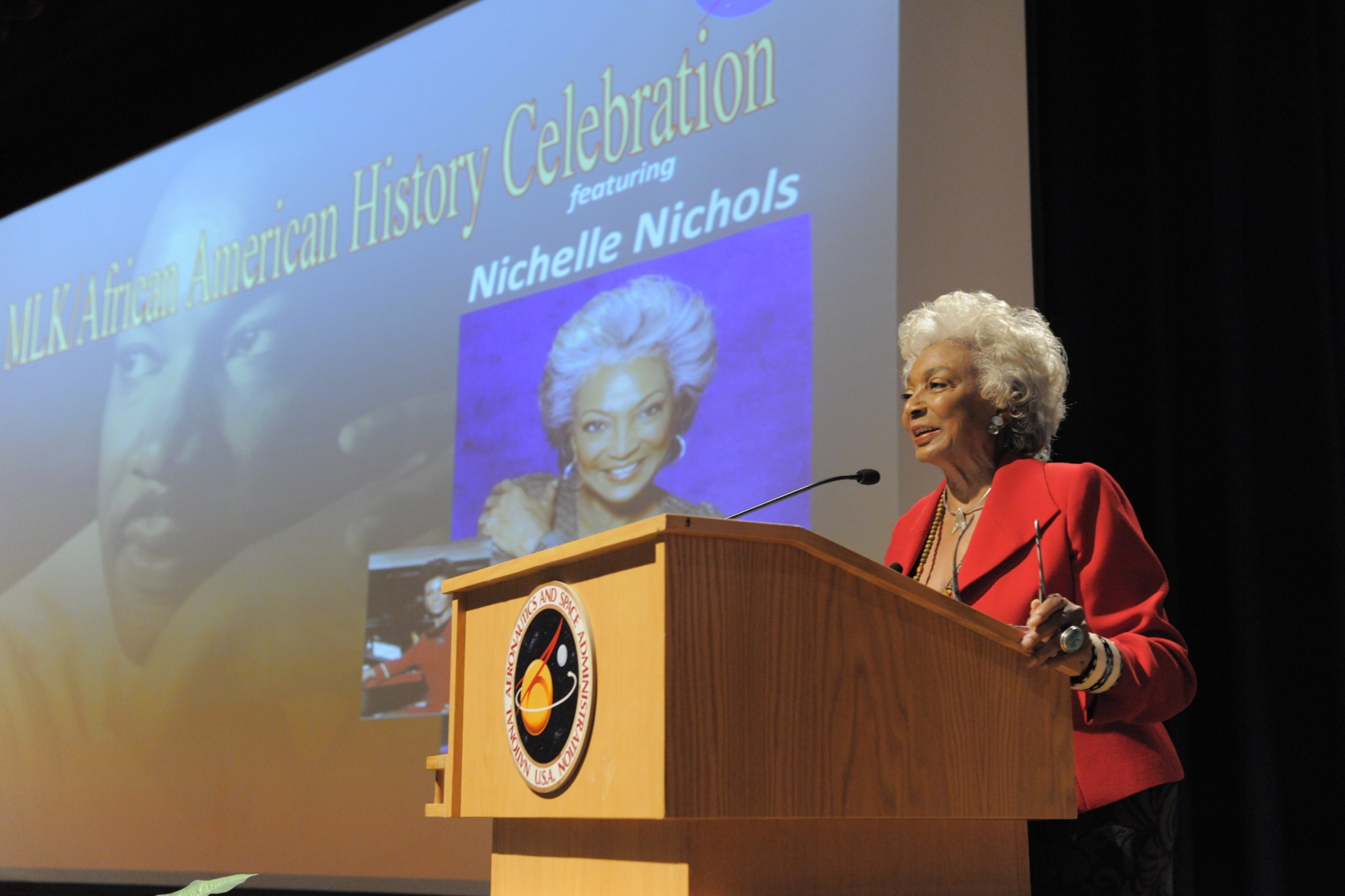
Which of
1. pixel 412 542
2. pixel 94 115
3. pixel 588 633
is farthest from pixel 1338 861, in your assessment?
pixel 94 115

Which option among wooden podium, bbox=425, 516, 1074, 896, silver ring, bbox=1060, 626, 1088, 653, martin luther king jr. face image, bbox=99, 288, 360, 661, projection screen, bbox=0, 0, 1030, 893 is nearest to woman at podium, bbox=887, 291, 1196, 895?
silver ring, bbox=1060, 626, 1088, 653

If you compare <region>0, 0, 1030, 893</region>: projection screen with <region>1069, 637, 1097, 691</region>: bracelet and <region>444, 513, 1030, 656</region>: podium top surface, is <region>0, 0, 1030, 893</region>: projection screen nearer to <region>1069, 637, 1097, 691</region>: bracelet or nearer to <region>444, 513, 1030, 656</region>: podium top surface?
<region>1069, 637, 1097, 691</region>: bracelet

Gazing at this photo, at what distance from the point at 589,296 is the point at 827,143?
0.80 meters

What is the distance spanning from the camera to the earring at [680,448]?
3109 mm

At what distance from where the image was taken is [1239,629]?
102 inches

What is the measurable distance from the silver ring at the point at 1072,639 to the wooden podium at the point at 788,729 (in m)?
0.04

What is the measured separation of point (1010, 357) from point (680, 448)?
1427 mm

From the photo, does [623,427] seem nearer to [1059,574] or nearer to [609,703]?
[1059,574]

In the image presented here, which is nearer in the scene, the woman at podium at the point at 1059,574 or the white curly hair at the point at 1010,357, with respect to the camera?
the woman at podium at the point at 1059,574

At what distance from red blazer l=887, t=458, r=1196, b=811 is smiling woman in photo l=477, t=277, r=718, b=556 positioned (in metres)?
1.46

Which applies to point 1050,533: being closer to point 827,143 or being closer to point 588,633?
point 588,633

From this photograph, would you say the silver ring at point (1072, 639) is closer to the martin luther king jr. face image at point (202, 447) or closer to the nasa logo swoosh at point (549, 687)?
the nasa logo swoosh at point (549, 687)

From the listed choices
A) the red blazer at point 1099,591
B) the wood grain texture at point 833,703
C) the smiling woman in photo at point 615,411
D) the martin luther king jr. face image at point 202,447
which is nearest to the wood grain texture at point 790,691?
the wood grain texture at point 833,703

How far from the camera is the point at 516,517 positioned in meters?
3.46
